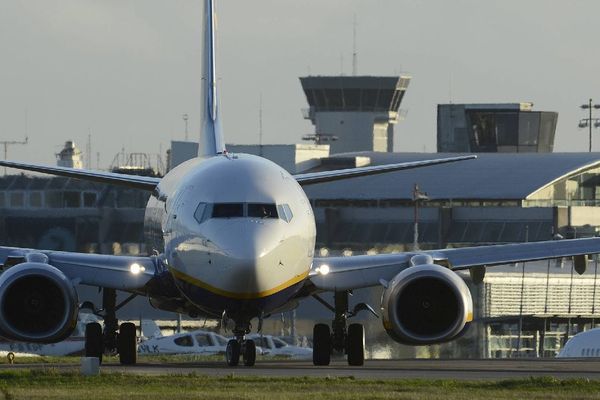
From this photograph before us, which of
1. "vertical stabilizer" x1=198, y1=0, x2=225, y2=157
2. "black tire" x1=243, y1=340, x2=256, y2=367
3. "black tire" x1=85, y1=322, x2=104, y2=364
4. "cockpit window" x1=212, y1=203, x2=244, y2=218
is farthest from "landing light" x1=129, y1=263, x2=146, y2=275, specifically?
"vertical stabilizer" x1=198, y1=0, x2=225, y2=157

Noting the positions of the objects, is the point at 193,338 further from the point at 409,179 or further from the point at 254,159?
the point at 409,179

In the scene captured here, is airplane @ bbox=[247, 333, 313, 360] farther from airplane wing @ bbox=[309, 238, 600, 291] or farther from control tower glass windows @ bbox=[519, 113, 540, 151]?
control tower glass windows @ bbox=[519, 113, 540, 151]

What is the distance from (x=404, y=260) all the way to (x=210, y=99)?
34.1 ft

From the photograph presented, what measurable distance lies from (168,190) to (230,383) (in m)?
9.73

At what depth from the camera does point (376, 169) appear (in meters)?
45.2

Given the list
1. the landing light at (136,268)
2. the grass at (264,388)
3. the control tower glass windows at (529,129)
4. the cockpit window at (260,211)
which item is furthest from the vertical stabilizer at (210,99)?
the control tower glass windows at (529,129)

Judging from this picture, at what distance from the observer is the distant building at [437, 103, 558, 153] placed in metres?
170

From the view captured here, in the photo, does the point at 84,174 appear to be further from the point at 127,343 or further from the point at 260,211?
the point at 260,211

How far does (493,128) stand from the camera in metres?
170

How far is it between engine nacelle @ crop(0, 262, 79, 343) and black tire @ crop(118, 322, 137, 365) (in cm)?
473

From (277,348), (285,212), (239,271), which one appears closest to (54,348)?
(277,348)

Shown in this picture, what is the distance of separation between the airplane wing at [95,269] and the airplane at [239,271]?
→ 0.02 metres

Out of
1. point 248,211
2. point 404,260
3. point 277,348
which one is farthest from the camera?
→ point 277,348

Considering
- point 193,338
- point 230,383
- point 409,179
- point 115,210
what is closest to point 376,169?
point 230,383
